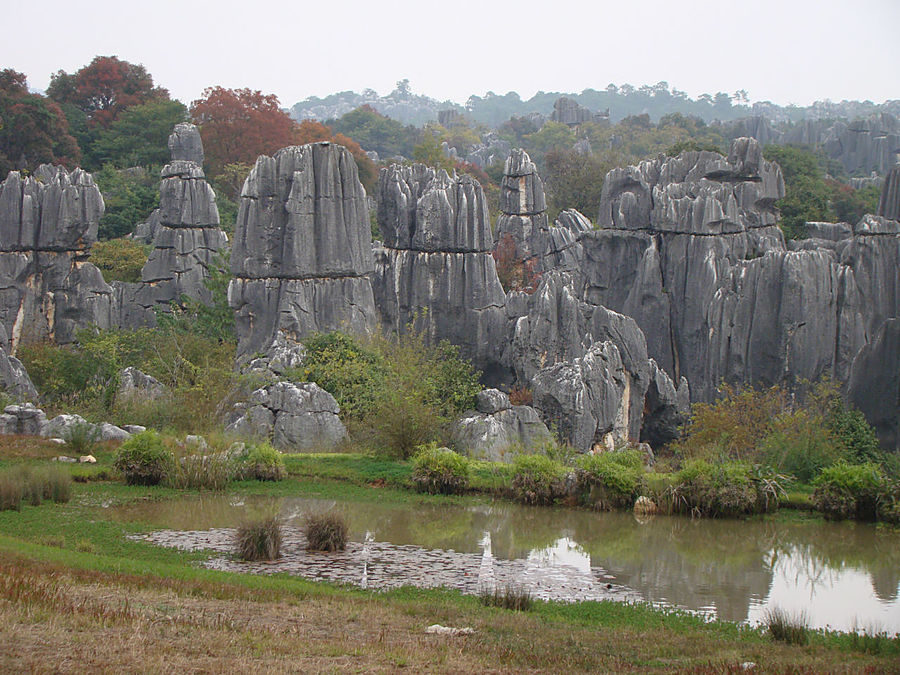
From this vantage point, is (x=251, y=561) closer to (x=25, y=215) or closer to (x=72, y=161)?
(x=25, y=215)

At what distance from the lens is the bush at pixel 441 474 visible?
16.7 meters

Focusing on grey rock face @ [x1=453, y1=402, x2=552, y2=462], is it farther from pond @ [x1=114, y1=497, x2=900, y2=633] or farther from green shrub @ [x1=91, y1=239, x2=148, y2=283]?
green shrub @ [x1=91, y1=239, x2=148, y2=283]

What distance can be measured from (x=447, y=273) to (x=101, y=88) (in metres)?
36.9

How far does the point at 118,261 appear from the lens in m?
41.3

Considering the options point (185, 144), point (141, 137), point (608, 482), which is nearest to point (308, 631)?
point (608, 482)

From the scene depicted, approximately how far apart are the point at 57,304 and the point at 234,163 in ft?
67.8

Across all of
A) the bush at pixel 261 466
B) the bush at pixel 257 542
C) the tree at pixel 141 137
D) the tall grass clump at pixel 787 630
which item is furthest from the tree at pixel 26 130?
the tall grass clump at pixel 787 630

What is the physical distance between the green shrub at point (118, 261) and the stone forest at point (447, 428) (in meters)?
0.15

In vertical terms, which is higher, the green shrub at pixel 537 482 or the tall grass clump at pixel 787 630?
the tall grass clump at pixel 787 630

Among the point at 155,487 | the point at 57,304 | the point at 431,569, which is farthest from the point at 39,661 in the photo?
the point at 57,304

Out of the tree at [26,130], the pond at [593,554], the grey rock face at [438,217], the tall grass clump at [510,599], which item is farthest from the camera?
the tree at [26,130]

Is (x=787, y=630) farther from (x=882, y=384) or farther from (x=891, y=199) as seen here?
(x=891, y=199)

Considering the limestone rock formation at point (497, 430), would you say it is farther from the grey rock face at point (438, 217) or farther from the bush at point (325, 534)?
the grey rock face at point (438, 217)

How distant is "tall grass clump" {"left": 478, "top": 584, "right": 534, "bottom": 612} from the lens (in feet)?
31.6
